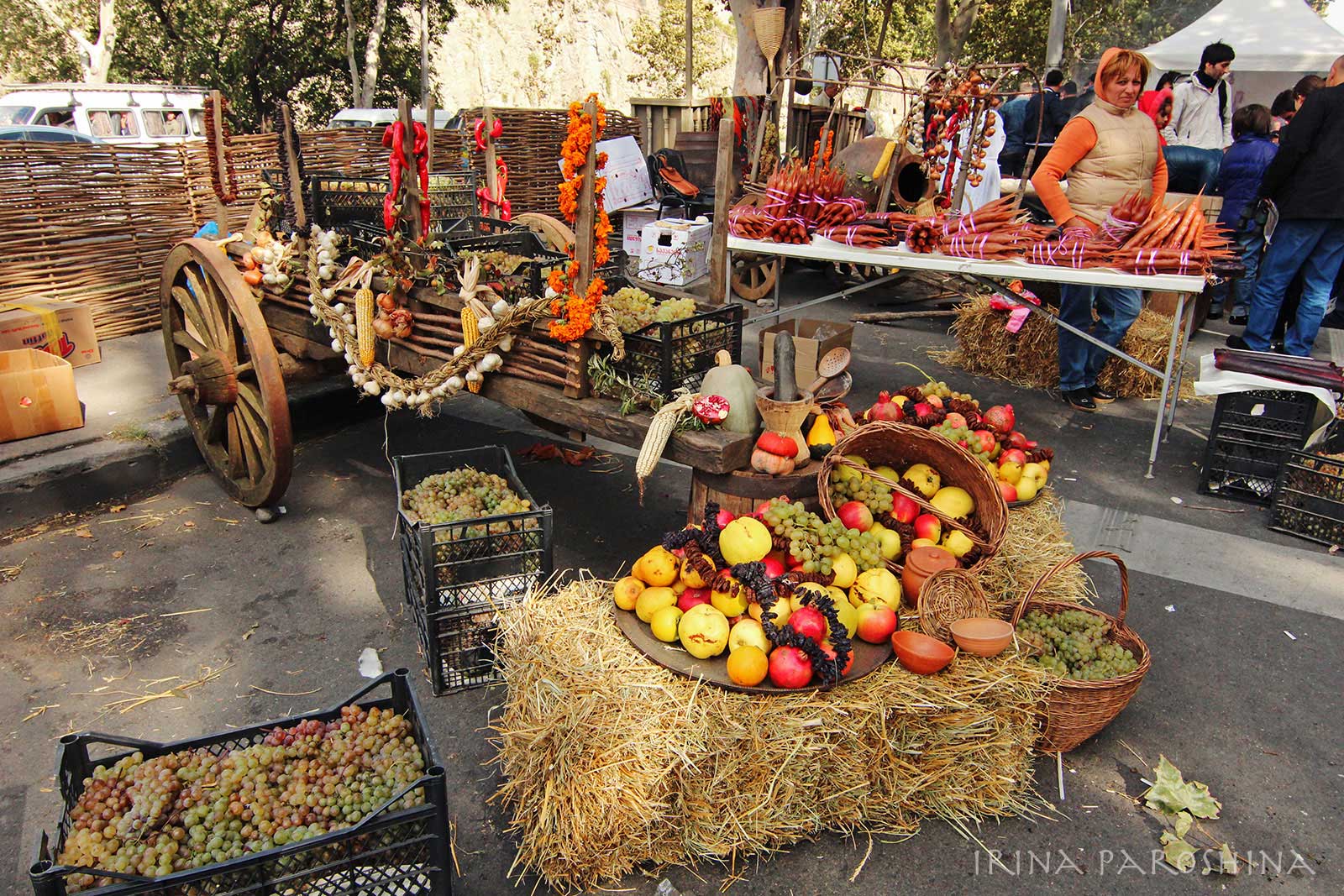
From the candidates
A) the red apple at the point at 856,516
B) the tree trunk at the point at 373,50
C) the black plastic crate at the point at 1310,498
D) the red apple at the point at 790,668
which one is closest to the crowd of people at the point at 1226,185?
the black plastic crate at the point at 1310,498

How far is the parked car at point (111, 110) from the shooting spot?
14.8 m

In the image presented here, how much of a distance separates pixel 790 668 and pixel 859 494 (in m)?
0.99

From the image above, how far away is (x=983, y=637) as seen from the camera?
8.43 feet

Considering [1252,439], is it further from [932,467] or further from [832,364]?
[832,364]

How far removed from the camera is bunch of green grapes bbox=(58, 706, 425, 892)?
182cm

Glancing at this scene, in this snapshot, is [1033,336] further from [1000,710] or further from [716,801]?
[716,801]

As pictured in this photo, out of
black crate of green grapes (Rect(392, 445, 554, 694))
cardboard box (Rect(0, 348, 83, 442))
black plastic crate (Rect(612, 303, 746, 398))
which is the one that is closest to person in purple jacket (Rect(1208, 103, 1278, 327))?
black plastic crate (Rect(612, 303, 746, 398))

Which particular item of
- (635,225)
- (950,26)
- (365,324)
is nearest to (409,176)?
(365,324)

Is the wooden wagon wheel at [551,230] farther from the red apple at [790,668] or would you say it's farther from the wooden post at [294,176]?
the red apple at [790,668]

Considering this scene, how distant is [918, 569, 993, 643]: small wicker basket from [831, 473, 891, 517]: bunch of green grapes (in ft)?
1.43

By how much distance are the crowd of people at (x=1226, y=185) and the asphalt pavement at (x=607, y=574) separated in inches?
37.4

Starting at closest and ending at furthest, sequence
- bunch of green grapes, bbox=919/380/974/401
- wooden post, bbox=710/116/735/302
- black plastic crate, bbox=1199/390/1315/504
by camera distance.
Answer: bunch of green grapes, bbox=919/380/974/401
black plastic crate, bbox=1199/390/1315/504
wooden post, bbox=710/116/735/302

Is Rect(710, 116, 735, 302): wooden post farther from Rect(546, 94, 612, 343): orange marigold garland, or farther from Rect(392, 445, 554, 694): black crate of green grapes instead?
Rect(392, 445, 554, 694): black crate of green grapes

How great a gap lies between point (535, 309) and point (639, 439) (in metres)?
0.68
